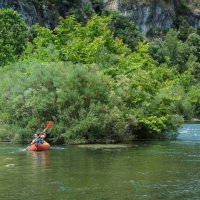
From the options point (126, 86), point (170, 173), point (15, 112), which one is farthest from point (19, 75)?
point (170, 173)

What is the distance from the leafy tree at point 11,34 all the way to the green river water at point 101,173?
113 feet

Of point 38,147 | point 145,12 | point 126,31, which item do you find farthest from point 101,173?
point 145,12

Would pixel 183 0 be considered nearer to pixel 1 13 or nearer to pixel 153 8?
pixel 153 8

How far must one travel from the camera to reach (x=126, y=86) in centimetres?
4806

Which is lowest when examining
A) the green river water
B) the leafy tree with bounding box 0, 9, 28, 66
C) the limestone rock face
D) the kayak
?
the green river water

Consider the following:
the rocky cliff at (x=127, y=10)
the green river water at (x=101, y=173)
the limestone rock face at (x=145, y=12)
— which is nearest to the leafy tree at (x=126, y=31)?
the rocky cliff at (x=127, y=10)

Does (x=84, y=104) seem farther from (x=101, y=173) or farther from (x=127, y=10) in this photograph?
(x=127, y=10)

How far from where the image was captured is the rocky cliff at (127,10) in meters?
112

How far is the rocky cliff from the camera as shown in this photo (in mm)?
112500

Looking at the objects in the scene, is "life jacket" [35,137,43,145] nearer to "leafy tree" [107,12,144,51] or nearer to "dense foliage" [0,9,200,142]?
"dense foliage" [0,9,200,142]

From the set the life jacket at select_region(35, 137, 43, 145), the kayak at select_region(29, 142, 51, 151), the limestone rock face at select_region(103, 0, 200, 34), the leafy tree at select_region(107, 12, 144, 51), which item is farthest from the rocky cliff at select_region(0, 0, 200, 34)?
the kayak at select_region(29, 142, 51, 151)

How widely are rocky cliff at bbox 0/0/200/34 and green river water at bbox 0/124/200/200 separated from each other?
240ft

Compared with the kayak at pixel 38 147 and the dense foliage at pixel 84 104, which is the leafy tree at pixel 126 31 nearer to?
the dense foliage at pixel 84 104

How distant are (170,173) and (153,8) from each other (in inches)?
5085
